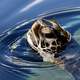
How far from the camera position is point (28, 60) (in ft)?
14.6

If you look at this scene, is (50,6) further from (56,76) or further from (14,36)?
(56,76)

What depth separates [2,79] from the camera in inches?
167

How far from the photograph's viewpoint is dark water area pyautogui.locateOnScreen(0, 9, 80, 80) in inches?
164

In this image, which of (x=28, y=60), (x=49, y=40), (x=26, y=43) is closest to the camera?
(x=49, y=40)

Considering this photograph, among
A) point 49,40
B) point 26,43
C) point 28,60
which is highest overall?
point 26,43

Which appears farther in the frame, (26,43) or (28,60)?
(26,43)

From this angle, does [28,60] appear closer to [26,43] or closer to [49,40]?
[26,43]

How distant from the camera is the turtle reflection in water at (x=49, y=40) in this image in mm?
4141

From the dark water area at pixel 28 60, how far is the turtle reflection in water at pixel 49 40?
8cm

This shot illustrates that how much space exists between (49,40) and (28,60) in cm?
48

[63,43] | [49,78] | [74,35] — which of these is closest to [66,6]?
[74,35]

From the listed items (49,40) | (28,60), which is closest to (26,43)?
(28,60)

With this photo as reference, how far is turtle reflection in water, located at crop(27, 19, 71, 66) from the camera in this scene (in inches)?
163

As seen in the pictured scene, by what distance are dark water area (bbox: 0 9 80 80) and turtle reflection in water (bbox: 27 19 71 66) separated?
8cm
